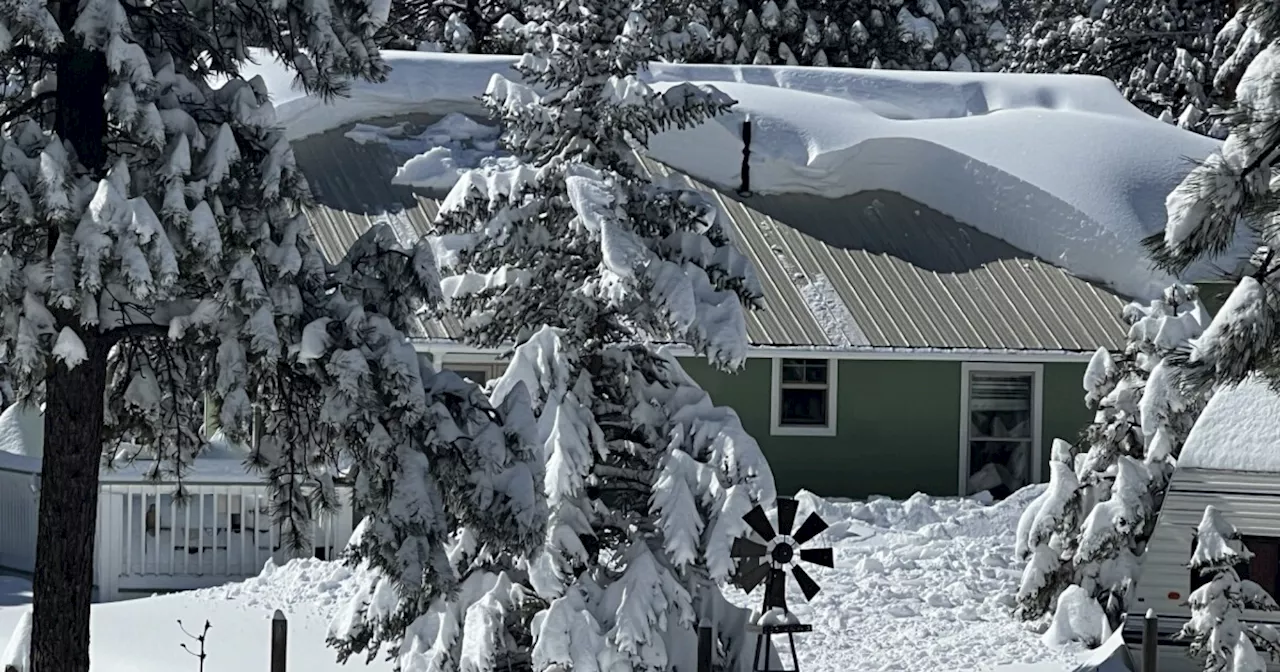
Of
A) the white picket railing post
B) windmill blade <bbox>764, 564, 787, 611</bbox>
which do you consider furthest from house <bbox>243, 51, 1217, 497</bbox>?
windmill blade <bbox>764, 564, 787, 611</bbox>

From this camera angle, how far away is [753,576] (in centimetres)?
1415

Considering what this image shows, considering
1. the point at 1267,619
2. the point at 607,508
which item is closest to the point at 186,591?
the point at 607,508

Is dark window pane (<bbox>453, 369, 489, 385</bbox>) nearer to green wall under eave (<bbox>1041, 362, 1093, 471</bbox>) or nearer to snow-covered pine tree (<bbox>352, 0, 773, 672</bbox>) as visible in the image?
green wall under eave (<bbox>1041, 362, 1093, 471</bbox>)

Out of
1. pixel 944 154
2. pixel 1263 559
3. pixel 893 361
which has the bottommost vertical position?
pixel 1263 559

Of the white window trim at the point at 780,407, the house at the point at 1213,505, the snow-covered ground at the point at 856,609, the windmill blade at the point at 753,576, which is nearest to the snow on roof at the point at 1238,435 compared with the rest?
the house at the point at 1213,505

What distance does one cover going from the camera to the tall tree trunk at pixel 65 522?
37.6ft

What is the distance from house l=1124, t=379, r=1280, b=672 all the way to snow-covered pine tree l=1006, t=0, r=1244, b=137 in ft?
65.9

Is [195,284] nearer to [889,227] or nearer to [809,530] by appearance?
[809,530]

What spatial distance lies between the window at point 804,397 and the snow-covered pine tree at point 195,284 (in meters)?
10.4

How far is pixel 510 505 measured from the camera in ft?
38.3

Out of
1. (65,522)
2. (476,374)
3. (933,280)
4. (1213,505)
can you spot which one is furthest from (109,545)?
(1213,505)

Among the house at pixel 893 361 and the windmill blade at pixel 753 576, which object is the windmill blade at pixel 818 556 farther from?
the house at pixel 893 361

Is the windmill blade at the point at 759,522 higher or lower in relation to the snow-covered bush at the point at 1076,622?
higher

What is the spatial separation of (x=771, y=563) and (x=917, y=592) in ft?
13.3
